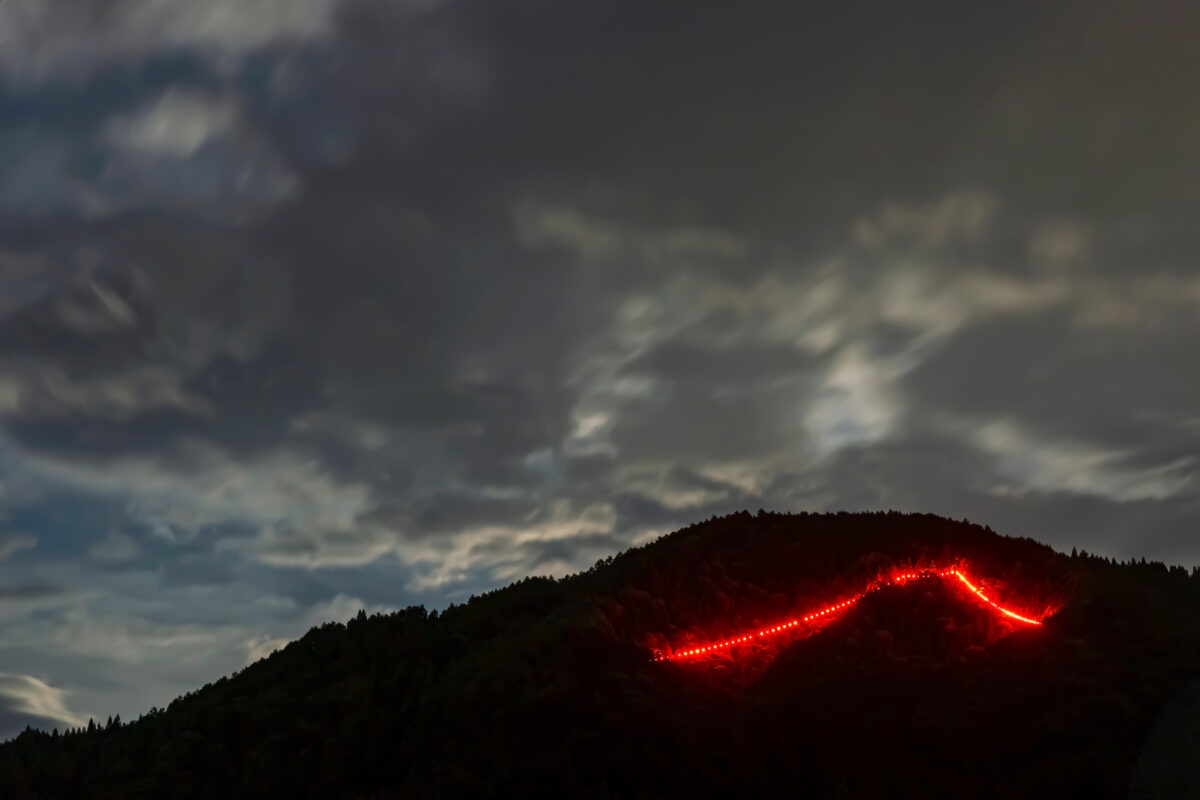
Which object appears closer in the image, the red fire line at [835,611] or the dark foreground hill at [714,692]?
the dark foreground hill at [714,692]

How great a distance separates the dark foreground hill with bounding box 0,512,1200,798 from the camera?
14664 millimetres

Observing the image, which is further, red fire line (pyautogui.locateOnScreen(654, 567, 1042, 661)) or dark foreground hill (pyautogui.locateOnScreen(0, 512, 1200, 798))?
red fire line (pyautogui.locateOnScreen(654, 567, 1042, 661))

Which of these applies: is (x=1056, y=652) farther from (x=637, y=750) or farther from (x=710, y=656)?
(x=637, y=750)

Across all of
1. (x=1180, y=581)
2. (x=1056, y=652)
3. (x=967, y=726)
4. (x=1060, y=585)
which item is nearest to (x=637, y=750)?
(x=967, y=726)

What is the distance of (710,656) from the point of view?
1866 cm

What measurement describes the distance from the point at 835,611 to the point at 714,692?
3.47 meters

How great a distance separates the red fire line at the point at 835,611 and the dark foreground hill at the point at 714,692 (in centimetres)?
18

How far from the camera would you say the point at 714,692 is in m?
17.5

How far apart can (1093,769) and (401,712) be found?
10.6m

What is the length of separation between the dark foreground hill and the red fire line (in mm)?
184

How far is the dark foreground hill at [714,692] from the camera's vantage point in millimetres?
14664

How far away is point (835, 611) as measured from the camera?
19.7 m

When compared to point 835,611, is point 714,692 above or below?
below

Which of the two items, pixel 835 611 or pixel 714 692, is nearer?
pixel 714 692
